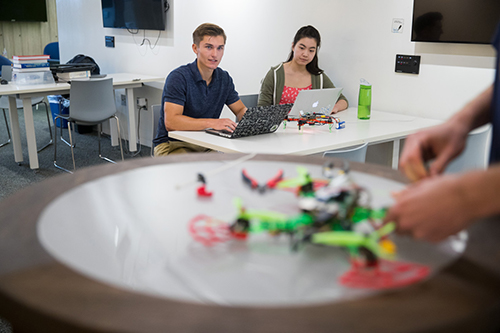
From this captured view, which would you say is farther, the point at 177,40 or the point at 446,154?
the point at 177,40

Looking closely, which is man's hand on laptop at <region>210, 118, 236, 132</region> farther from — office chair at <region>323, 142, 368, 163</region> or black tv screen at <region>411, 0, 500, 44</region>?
black tv screen at <region>411, 0, 500, 44</region>

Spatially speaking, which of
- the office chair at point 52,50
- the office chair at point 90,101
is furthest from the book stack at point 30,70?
the office chair at point 52,50

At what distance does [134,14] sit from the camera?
16.5 feet

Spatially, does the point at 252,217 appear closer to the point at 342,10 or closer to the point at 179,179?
the point at 179,179

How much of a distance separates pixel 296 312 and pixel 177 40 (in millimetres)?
4548

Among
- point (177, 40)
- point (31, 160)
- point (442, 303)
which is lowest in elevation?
point (31, 160)

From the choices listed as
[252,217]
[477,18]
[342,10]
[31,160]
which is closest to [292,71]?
[342,10]

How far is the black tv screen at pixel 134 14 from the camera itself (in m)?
4.81

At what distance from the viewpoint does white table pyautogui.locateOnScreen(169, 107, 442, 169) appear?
7.14 ft

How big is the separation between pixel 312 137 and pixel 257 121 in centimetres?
32

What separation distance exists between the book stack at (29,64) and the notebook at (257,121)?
2.72m

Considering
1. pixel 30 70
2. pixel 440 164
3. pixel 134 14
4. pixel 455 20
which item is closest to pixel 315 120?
pixel 455 20

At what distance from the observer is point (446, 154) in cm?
92

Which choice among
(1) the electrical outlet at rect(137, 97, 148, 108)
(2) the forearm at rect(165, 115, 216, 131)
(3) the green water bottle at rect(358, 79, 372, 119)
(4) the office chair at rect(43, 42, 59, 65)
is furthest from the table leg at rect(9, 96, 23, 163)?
(4) the office chair at rect(43, 42, 59, 65)
